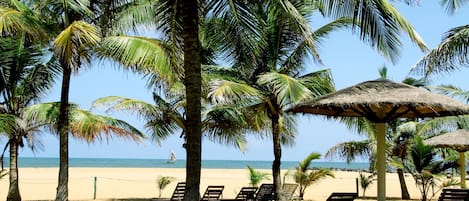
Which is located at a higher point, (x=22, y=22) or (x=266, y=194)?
(x=22, y=22)

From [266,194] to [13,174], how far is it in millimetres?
6156

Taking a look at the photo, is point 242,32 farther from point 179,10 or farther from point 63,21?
point 63,21

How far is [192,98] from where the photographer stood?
8086 millimetres

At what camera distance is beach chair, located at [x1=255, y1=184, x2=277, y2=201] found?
1509cm

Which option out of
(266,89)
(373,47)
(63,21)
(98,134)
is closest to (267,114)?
(266,89)

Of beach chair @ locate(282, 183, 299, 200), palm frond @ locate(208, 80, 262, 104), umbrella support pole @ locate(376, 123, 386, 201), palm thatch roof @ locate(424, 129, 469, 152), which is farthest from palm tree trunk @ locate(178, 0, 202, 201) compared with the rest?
beach chair @ locate(282, 183, 299, 200)

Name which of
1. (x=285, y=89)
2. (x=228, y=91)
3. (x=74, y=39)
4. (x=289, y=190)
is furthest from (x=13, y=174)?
(x=289, y=190)

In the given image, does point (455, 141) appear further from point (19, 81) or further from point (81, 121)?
point (19, 81)

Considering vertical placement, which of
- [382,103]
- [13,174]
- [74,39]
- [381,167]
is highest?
[74,39]

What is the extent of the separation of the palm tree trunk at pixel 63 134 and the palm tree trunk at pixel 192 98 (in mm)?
4721

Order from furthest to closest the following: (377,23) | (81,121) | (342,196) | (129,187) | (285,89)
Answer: (129,187) → (285,89) → (81,121) → (342,196) → (377,23)

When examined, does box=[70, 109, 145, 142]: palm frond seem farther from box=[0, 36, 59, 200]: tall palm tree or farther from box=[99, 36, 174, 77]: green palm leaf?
box=[99, 36, 174, 77]: green palm leaf

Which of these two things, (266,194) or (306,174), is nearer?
(266,194)

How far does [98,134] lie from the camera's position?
13.2 m
